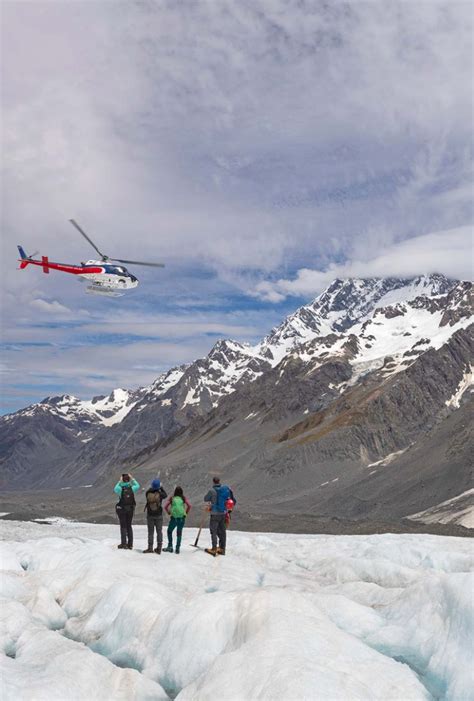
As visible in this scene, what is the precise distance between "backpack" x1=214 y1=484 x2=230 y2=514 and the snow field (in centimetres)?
411

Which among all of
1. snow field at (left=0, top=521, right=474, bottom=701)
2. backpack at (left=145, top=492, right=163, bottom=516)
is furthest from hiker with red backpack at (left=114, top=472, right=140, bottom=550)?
snow field at (left=0, top=521, right=474, bottom=701)

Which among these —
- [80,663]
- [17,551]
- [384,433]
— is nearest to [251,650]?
[80,663]

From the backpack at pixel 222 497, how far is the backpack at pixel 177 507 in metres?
1.15

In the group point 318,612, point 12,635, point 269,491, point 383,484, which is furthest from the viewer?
point 269,491

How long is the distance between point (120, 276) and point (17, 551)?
4308 centimetres

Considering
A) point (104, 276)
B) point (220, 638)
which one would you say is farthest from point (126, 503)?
point (104, 276)

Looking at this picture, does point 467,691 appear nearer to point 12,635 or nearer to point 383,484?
point 12,635

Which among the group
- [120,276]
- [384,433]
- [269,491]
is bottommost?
[269,491]

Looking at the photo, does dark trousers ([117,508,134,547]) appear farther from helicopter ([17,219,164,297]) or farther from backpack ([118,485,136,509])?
helicopter ([17,219,164,297])

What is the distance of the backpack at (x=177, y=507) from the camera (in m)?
19.3

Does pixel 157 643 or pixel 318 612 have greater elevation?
pixel 318 612

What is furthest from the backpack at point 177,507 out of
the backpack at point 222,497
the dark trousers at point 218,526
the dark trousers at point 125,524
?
the dark trousers at point 125,524

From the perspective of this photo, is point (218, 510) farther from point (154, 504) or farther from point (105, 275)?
point (105, 275)

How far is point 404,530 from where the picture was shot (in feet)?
145
